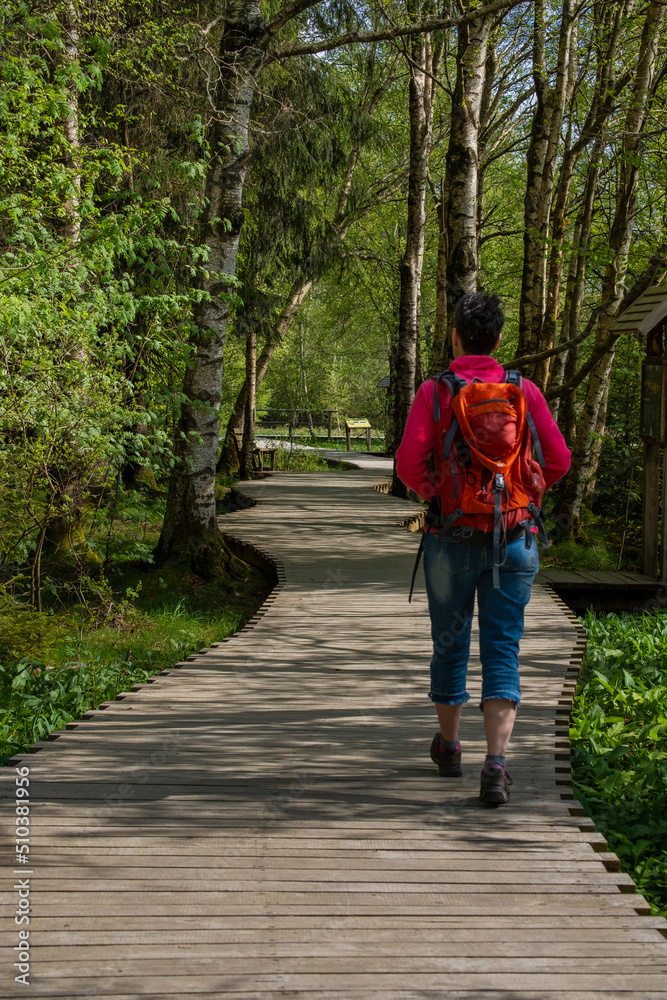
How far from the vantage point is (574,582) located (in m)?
10.0

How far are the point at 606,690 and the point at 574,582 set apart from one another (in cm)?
325

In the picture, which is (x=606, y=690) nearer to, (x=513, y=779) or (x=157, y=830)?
(x=513, y=779)

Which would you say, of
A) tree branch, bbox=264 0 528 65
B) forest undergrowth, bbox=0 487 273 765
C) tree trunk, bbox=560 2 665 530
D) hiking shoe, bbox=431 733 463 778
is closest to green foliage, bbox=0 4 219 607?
forest undergrowth, bbox=0 487 273 765

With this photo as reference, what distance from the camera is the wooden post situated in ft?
34.5

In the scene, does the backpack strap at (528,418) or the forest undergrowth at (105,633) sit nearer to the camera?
the backpack strap at (528,418)

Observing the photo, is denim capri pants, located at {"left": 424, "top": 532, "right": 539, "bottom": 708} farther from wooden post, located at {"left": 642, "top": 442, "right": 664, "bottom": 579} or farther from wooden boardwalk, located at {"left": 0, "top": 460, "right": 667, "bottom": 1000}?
wooden post, located at {"left": 642, "top": 442, "right": 664, "bottom": 579}

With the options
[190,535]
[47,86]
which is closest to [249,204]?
[190,535]

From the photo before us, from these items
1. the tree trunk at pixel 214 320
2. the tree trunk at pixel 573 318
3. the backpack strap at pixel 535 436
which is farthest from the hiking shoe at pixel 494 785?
the tree trunk at pixel 573 318

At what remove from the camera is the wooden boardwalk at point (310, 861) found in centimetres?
253

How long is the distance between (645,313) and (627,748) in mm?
6170

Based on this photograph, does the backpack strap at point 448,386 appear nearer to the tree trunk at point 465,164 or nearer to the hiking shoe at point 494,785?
the hiking shoe at point 494,785

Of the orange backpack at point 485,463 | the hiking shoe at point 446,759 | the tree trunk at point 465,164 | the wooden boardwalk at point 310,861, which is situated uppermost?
the tree trunk at point 465,164

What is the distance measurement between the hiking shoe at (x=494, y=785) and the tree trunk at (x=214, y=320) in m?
6.05

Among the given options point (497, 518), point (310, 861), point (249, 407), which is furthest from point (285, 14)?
point (249, 407)
